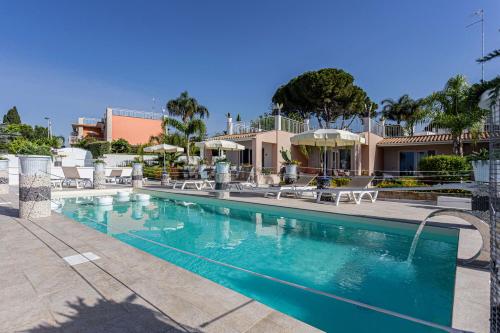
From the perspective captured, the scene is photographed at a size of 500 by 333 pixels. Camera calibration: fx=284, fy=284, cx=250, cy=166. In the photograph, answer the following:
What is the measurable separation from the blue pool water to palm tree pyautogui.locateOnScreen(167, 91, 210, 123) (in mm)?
29854

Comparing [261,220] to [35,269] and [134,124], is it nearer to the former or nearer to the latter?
[35,269]

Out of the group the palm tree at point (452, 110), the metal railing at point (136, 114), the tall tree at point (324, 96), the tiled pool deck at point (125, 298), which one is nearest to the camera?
the tiled pool deck at point (125, 298)

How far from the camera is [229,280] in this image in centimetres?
462

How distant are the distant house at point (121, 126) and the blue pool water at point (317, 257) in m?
34.9

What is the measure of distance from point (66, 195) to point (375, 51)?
1903cm

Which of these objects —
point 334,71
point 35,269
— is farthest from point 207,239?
point 334,71

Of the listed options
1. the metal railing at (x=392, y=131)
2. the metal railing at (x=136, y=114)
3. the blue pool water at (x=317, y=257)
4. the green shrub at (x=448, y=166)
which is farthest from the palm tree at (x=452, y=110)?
the metal railing at (x=136, y=114)

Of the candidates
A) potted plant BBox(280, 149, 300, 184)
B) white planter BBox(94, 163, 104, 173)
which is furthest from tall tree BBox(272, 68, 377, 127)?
white planter BBox(94, 163, 104, 173)

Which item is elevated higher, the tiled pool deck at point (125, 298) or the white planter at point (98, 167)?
the white planter at point (98, 167)

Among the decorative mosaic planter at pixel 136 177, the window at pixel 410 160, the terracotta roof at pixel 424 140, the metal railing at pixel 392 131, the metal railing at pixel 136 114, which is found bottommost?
the decorative mosaic planter at pixel 136 177

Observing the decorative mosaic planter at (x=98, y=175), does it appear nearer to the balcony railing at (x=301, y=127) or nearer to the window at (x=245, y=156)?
the balcony railing at (x=301, y=127)

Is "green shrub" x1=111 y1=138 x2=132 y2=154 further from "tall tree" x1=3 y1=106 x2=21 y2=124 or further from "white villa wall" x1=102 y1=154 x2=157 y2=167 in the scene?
"tall tree" x1=3 y1=106 x2=21 y2=124

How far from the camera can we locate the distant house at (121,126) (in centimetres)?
4112

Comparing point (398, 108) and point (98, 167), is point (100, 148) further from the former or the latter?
point (398, 108)
